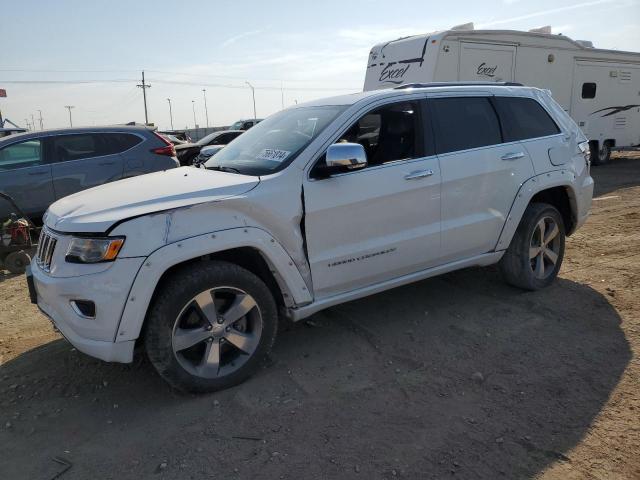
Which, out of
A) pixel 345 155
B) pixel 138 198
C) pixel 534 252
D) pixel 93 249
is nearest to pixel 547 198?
pixel 534 252

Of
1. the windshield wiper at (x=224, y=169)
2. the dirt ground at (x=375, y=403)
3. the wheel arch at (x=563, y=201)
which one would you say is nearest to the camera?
the dirt ground at (x=375, y=403)

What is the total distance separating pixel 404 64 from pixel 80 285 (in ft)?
28.3

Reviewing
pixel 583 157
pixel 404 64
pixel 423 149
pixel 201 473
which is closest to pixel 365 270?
pixel 423 149

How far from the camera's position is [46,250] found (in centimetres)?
322

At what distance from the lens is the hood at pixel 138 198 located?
9.69ft

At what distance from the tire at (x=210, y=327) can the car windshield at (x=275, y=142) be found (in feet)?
2.71

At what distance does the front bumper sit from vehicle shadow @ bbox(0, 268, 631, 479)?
490 millimetres

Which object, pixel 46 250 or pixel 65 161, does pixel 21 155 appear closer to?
pixel 65 161

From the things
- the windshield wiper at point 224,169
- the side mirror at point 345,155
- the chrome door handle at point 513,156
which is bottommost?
the chrome door handle at point 513,156

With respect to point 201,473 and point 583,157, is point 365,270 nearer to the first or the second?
point 201,473

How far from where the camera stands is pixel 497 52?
34.4 ft

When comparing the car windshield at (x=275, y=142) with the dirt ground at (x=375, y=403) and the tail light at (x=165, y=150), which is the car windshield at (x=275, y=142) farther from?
the tail light at (x=165, y=150)

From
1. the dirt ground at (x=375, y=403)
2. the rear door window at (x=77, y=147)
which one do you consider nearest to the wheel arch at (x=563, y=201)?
the dirt ground at (x=375, y=403)

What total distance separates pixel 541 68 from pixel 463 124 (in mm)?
8587
